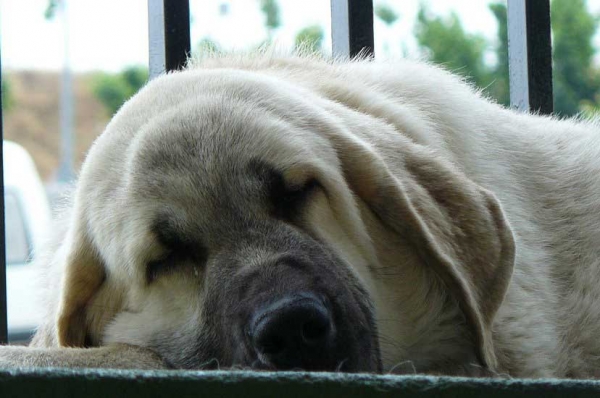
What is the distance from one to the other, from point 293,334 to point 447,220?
0.72 meters

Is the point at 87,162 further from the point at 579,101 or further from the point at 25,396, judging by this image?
the point at 579,101

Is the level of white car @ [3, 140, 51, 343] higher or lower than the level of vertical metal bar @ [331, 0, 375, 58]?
lower

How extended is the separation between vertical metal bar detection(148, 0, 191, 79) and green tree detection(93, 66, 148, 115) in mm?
42845

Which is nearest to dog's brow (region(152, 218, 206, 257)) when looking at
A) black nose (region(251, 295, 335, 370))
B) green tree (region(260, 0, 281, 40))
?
black nose (region(251, 295, 335, 370))

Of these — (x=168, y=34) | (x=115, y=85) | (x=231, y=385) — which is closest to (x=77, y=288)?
(x=168, y=34)

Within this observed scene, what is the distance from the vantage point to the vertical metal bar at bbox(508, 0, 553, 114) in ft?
12.0

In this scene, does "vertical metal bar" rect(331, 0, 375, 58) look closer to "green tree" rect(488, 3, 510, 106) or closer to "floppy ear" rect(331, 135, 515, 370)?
"floppy ear" rect(331, 135, 515, 370)

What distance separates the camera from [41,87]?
2004 inches

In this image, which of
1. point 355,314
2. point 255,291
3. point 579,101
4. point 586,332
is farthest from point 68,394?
point 579,101

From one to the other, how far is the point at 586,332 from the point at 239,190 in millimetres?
1133

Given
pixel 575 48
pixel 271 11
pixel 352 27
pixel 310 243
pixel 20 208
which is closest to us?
pixel 310 243

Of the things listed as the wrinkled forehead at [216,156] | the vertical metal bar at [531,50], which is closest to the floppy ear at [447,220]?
the wrinkled forehead at [216,156]

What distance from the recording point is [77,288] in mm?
2637

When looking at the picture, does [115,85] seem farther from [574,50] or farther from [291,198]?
[291,198]
